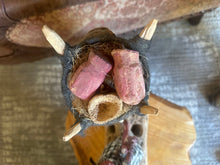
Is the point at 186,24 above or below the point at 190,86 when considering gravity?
above

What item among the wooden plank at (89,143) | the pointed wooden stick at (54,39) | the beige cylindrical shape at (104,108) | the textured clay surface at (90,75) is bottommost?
the wooden plank at (89,143)

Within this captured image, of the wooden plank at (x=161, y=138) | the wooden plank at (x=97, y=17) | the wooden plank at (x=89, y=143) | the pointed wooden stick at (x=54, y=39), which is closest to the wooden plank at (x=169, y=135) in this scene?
the wooden plank at (x=161, y=138)

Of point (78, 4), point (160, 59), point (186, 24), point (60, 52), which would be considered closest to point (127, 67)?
point (60, 52)

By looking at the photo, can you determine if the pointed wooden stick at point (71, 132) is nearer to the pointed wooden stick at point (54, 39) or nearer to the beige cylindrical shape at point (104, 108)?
the beige cylindrical shape at point (104, 108)

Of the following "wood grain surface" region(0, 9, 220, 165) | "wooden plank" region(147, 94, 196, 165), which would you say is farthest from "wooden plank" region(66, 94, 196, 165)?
"wood grain surface" region(0, 9, 220, 165)

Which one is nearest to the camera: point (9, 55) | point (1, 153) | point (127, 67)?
point (127, 67)

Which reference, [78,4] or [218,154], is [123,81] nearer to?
[78,4]
